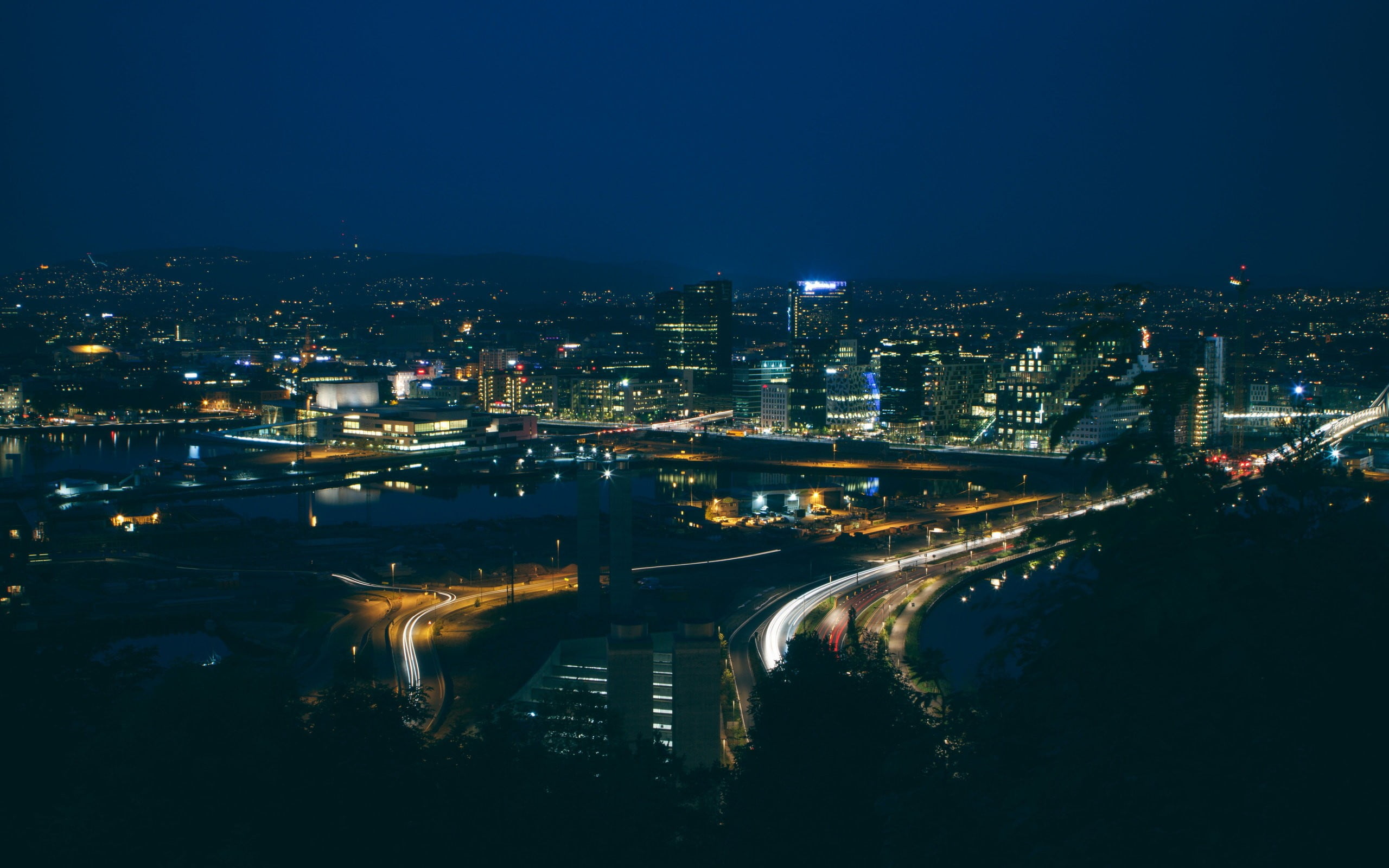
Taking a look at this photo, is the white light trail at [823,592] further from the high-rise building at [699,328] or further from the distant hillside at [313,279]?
the distant hillside at [313,279]

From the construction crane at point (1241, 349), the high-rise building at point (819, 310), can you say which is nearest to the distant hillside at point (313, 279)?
the high-rise building at point (819, 310)

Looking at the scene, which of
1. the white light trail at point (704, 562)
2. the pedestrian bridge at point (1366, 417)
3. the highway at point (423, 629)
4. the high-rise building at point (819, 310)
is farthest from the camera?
the high-rise building at point (819, 310)

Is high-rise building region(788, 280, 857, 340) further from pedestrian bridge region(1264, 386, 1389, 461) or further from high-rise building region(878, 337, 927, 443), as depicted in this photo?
pedestrian bridge region(1264, 386, 1389, 461)

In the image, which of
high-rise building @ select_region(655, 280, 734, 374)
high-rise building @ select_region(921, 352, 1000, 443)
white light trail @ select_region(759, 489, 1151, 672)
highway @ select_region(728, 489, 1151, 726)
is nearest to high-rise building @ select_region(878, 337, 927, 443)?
high-rise building @ select_region(921, 352, 1000, 443)

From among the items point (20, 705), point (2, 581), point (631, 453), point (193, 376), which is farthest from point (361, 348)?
point (20, 705)

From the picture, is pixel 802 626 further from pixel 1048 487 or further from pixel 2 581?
pixel 1048 487

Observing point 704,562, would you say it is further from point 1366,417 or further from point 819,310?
point 819,310
